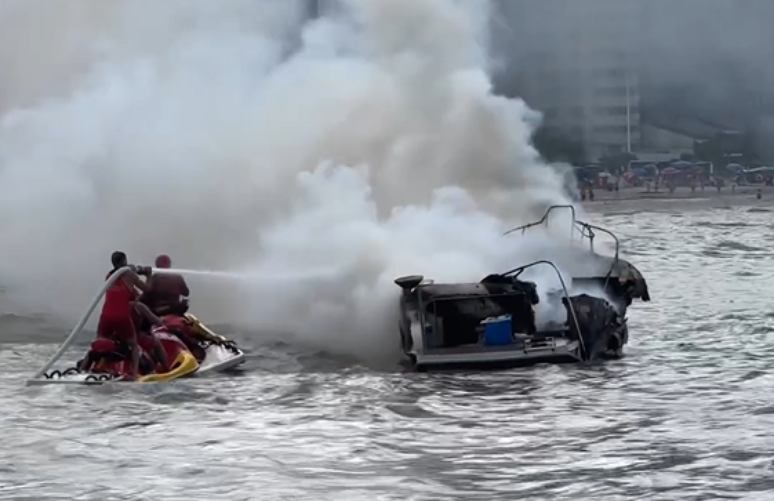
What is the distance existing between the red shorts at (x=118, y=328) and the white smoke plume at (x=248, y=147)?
536 centimetres

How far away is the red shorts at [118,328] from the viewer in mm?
17016

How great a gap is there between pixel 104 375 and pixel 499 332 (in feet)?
17.5

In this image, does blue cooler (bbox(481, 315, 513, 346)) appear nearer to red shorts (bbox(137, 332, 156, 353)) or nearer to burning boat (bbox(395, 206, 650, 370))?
burning boat (bbox(395, 206, 650, 370))

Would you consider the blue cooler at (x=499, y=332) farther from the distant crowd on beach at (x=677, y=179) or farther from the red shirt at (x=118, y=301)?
the distant crowd on beach at (x=677, y=179)

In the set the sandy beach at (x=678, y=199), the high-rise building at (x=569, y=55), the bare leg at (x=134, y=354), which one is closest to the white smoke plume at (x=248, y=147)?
the bare leg at (x=134, y=354)

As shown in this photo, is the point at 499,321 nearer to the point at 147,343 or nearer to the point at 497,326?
the point at 497,326

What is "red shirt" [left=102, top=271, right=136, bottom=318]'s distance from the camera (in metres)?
17.0

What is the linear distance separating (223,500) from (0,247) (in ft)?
73.6

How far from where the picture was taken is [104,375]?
675 inches

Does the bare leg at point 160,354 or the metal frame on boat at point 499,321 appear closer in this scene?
the bare leg at point 160,354

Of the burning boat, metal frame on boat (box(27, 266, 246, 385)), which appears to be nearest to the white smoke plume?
the burning boat

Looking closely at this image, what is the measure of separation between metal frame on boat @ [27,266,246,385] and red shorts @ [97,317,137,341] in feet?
0.88

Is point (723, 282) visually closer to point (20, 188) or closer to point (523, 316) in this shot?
point (523, 316)

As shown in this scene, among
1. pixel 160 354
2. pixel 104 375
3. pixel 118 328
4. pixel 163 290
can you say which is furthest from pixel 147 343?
pixel 163 290
